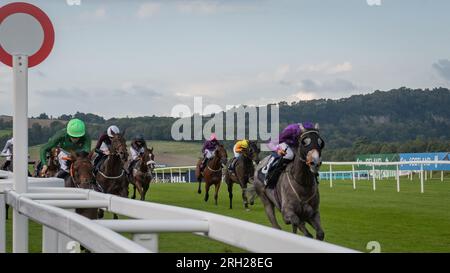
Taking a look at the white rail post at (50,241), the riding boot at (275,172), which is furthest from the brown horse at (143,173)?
the white rail post at (50,241)

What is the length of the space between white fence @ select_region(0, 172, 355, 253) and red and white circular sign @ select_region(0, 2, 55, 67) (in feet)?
2.15

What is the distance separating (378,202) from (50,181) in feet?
43.8

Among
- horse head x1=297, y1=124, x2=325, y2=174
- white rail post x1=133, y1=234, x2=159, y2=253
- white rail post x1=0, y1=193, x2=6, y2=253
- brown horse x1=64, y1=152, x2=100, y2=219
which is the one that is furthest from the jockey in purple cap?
white rail post x1=133, y1=234, x2=159, y2=253

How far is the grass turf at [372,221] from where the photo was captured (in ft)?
30.1

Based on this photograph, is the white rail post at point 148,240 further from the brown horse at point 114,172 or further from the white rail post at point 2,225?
the brown horse at point 114,172

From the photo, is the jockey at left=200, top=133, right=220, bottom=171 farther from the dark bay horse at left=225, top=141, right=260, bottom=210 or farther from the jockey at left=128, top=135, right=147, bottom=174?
the jockey at left=128, top=135, right=147, bottom=174

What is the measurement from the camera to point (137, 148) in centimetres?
1741

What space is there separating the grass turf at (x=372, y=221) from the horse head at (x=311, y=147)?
1199 millimetres

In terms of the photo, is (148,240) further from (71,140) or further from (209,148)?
(209,148)

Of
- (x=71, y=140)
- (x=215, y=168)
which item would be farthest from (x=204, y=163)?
(x=71, y=140)

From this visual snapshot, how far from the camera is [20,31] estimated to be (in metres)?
3.74

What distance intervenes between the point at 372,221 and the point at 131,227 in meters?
10.7

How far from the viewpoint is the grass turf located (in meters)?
9.16
